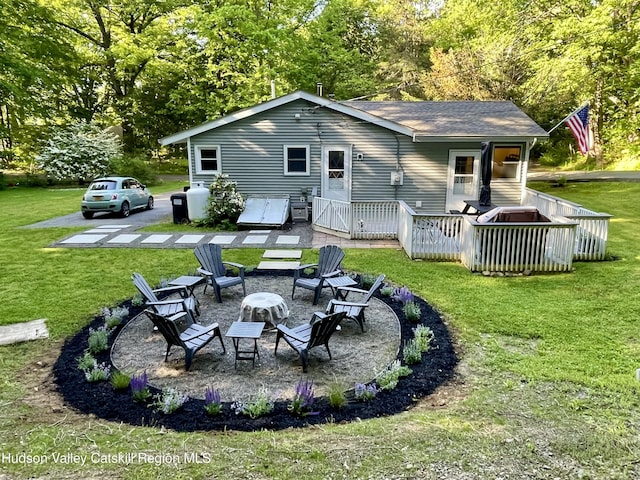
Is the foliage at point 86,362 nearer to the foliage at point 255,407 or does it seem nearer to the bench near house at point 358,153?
the foliage at point 255,407

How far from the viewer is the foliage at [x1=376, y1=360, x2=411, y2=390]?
470 cm

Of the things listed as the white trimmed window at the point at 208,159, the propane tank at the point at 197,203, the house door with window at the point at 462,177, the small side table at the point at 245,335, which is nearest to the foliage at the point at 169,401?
the small side table at the point at 245,335

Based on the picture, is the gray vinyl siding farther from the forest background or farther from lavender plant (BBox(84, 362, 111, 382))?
lavender plant (BBox(84, 362, 111, 382))

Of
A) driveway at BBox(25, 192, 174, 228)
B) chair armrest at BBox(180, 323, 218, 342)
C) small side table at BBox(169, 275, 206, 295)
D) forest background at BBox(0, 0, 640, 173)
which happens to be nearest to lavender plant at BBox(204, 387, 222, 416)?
chair armrest at BBox(180, 323, 218, 342)

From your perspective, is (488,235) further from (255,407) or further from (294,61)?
(294,61)

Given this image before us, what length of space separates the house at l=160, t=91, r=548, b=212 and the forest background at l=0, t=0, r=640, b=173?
28.5ft

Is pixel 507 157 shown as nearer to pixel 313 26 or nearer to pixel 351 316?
pixel 351 316

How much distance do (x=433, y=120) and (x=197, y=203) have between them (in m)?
8.34

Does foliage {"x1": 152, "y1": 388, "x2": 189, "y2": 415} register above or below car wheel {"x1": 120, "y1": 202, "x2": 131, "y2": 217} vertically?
below

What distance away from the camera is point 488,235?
8.81m

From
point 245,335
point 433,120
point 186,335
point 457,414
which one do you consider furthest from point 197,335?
point 433,120

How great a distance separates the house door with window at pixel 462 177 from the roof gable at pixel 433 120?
2.88 ft

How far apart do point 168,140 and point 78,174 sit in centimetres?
1317

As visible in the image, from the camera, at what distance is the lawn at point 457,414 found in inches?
134
